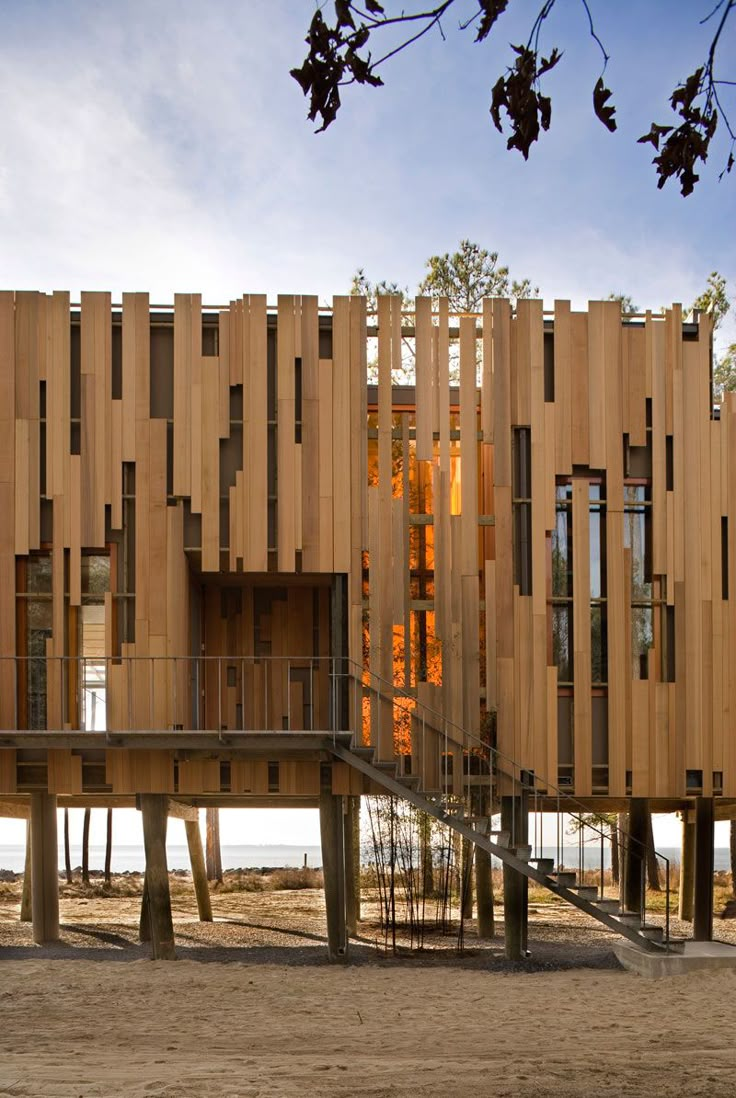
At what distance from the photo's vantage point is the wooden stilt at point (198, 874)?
2397cm

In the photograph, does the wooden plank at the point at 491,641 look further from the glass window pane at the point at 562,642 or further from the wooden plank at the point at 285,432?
the wooden plank at the point at 285,432

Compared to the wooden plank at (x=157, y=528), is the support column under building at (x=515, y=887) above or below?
below

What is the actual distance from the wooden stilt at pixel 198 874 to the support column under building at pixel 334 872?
21.7 feet

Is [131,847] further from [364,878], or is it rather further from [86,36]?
[86,36]

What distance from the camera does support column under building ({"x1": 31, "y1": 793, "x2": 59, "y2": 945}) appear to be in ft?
65.1

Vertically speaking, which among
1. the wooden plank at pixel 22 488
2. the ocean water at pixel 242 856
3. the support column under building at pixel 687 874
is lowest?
the ocean water at pixel 242 856

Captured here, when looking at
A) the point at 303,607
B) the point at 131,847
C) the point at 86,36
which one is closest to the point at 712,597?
the point at 303,607

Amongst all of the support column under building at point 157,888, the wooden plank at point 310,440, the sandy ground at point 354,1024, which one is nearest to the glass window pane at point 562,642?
the wooden plank at point 310,440

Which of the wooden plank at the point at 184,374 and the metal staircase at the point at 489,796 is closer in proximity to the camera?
the metal staircase at the point at 489,796

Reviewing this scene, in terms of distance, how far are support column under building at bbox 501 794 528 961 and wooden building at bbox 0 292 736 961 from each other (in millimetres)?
353

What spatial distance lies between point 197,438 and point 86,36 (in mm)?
5913

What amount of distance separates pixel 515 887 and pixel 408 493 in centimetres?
546

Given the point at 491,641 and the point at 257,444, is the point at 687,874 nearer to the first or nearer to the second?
the point at 491,641

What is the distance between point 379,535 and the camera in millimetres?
17359
